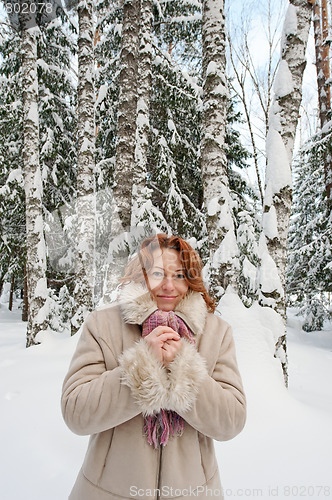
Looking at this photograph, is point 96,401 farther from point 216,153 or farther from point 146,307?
point 216,153

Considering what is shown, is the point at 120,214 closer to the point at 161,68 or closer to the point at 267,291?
the point at 267,291

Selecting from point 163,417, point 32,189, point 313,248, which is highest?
point 32,189

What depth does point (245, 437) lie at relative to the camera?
287 centimetres

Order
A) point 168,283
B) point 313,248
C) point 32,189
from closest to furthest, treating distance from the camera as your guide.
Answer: point 168,283, point 32,189, point 313,248

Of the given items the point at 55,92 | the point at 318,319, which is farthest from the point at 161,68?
the point at 318,319

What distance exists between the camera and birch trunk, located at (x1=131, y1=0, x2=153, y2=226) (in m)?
7.03

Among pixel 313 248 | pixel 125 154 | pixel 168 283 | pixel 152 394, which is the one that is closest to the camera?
pixel 152 394

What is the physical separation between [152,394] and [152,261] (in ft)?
1.91

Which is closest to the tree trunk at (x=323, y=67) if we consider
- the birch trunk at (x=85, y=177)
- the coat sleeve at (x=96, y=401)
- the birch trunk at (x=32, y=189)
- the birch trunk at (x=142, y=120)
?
the birch trunk at (x=142, y=120)

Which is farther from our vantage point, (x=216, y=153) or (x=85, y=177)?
(x=85, y=177)

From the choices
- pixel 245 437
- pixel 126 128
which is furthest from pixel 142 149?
pixel 245 437

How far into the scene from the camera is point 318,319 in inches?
548

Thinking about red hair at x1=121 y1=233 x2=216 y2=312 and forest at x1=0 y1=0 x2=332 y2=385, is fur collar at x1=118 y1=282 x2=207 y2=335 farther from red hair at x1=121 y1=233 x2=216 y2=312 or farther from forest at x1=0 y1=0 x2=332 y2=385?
forest at x1=0 y1=0 x2=332 y2=385

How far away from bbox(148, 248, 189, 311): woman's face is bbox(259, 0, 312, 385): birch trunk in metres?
2.79
